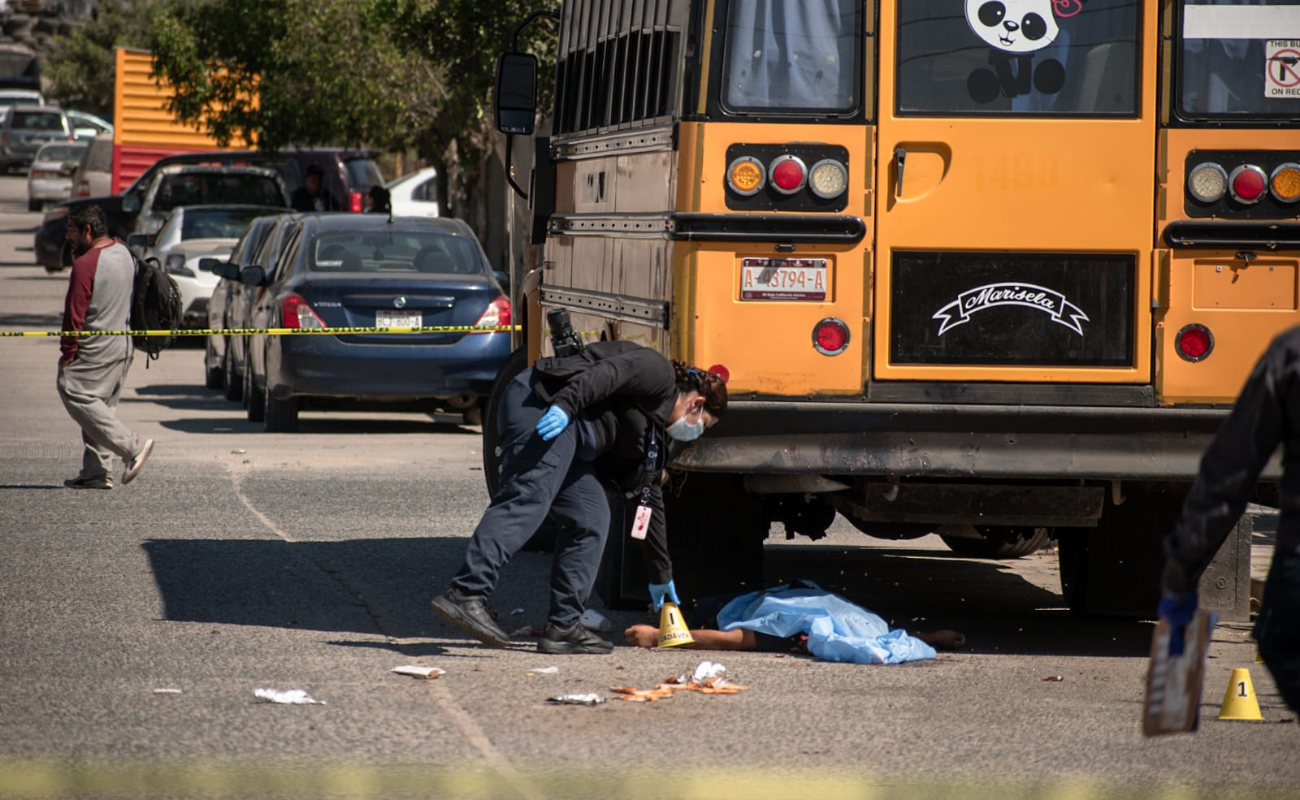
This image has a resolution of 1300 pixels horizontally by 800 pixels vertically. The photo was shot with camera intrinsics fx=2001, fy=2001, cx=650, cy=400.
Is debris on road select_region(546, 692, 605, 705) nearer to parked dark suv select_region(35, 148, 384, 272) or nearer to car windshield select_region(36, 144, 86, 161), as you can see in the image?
parked dark suv select_region(35, 148, 384, 272)

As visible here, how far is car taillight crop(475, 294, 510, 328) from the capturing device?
15.1m

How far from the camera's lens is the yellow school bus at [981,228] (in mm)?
7098

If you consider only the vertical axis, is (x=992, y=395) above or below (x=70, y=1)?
below

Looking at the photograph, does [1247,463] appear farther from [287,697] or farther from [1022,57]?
[287,697]

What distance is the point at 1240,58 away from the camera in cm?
718

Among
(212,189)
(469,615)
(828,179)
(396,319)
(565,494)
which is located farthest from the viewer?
(212,189)

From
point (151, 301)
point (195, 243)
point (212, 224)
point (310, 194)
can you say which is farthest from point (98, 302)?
point (310, 194)

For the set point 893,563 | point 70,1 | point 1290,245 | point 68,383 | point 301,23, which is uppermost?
point 70,1

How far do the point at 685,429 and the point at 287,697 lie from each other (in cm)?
166

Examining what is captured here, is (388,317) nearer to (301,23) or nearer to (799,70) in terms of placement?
(799,70)

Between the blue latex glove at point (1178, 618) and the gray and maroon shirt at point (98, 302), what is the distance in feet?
29.9

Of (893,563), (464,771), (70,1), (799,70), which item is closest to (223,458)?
(893,563)

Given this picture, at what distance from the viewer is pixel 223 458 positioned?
1375 centimetres

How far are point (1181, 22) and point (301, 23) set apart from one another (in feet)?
59.7
